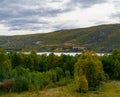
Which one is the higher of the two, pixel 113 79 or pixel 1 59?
pixel 1 59

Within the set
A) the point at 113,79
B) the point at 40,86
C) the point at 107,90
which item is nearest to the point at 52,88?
the point at 40,86

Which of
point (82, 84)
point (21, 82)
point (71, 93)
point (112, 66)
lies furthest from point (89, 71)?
point (112, 66)

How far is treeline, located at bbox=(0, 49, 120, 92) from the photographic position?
3442 inches

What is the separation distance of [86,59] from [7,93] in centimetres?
2455

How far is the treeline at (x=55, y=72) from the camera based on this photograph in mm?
87438

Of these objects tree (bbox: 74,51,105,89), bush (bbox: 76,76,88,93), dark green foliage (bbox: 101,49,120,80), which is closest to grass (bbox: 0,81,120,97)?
bush (bbox: 76,76,88,93)

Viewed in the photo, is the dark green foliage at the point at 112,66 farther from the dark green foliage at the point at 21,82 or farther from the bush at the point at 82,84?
the dark green foliage at the point at 21,82

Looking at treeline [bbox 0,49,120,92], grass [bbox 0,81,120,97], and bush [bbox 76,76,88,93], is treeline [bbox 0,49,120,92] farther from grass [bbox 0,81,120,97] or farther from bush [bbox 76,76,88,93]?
grass [bbox 0,81,120,97]

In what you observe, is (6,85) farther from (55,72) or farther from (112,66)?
(112,66)

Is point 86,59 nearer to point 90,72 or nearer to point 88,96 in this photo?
point 90,72

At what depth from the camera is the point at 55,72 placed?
98.5 metres

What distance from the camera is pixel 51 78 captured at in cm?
9594

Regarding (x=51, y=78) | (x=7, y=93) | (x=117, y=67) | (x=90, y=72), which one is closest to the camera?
(x=7, y=93)

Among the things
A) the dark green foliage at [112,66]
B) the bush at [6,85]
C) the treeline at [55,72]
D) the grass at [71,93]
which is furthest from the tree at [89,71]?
the bush at [6,85]
